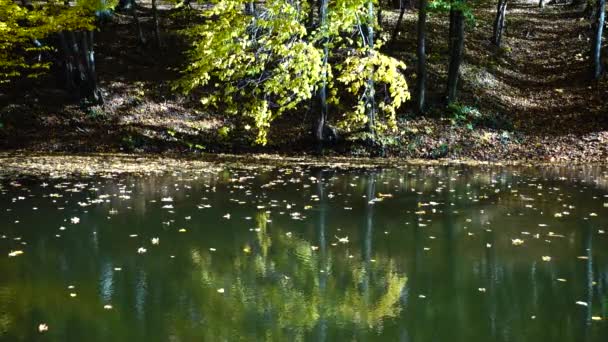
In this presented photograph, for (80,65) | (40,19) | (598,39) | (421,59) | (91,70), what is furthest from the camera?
(598,39)

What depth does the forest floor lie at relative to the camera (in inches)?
707

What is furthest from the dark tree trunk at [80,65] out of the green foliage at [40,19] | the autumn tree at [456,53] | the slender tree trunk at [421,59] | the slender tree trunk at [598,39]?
the slender tree trunk at [598,39]

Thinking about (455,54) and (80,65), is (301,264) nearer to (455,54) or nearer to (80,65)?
(455,54)

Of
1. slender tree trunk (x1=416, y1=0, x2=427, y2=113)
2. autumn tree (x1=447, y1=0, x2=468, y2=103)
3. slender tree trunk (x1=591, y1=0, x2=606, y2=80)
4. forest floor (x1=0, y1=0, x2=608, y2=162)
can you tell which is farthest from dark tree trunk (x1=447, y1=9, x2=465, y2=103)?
slender tree trunk (x1=591, y1=0, x2=606, y2=80)

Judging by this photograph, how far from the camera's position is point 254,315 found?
5.05 meters

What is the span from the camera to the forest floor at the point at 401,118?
59.0ft

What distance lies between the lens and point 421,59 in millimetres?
19156

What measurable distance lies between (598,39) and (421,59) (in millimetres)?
8227

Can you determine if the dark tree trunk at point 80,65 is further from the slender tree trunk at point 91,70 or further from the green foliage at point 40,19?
the green foliage at point 40,19

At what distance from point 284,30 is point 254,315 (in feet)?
17.0

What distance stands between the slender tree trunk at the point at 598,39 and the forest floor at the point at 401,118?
569 mm

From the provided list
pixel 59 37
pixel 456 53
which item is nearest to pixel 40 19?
pixel 59 37

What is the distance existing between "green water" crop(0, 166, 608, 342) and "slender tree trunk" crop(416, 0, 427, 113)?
8.78 meters

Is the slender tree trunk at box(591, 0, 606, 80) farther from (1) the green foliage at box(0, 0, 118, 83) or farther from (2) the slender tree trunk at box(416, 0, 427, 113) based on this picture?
(1) the green foliage at box(0, 0, 118, 83)
